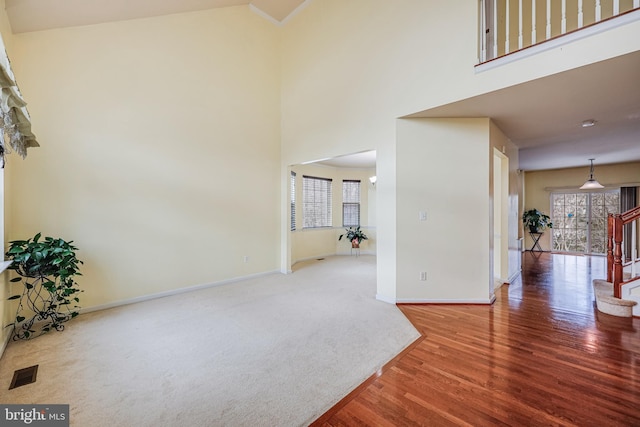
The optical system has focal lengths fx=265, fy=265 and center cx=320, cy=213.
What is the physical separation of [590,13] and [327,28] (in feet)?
12.1

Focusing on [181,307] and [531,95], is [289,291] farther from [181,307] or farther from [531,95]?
[531,95]

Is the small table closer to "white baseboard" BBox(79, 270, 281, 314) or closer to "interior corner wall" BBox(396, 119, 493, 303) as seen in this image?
"interior corner wall" BBox(396, 119, 493, 303)

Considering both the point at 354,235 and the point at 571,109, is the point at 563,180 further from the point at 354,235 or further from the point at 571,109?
the point at 354,235

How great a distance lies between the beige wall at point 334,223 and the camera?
6.96 m

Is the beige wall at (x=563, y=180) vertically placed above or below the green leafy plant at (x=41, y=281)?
above

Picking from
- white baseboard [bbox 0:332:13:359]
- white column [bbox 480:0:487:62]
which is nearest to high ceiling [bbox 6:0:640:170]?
white column [bbox 480:0:487:62]

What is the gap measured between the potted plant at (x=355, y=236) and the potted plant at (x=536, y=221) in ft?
16.7

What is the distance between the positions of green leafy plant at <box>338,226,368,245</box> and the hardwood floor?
13.1 feet

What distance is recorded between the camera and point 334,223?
786cm

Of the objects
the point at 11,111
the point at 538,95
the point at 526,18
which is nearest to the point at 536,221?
the point at 526,18

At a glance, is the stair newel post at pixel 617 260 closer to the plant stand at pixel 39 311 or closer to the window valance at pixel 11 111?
the window valance at pixel 11 111

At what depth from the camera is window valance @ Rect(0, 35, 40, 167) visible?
1.62 meters

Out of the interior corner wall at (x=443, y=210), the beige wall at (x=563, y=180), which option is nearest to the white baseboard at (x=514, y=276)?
the interior corner wall at (x=443, y=210)

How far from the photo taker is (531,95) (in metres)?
2.83
